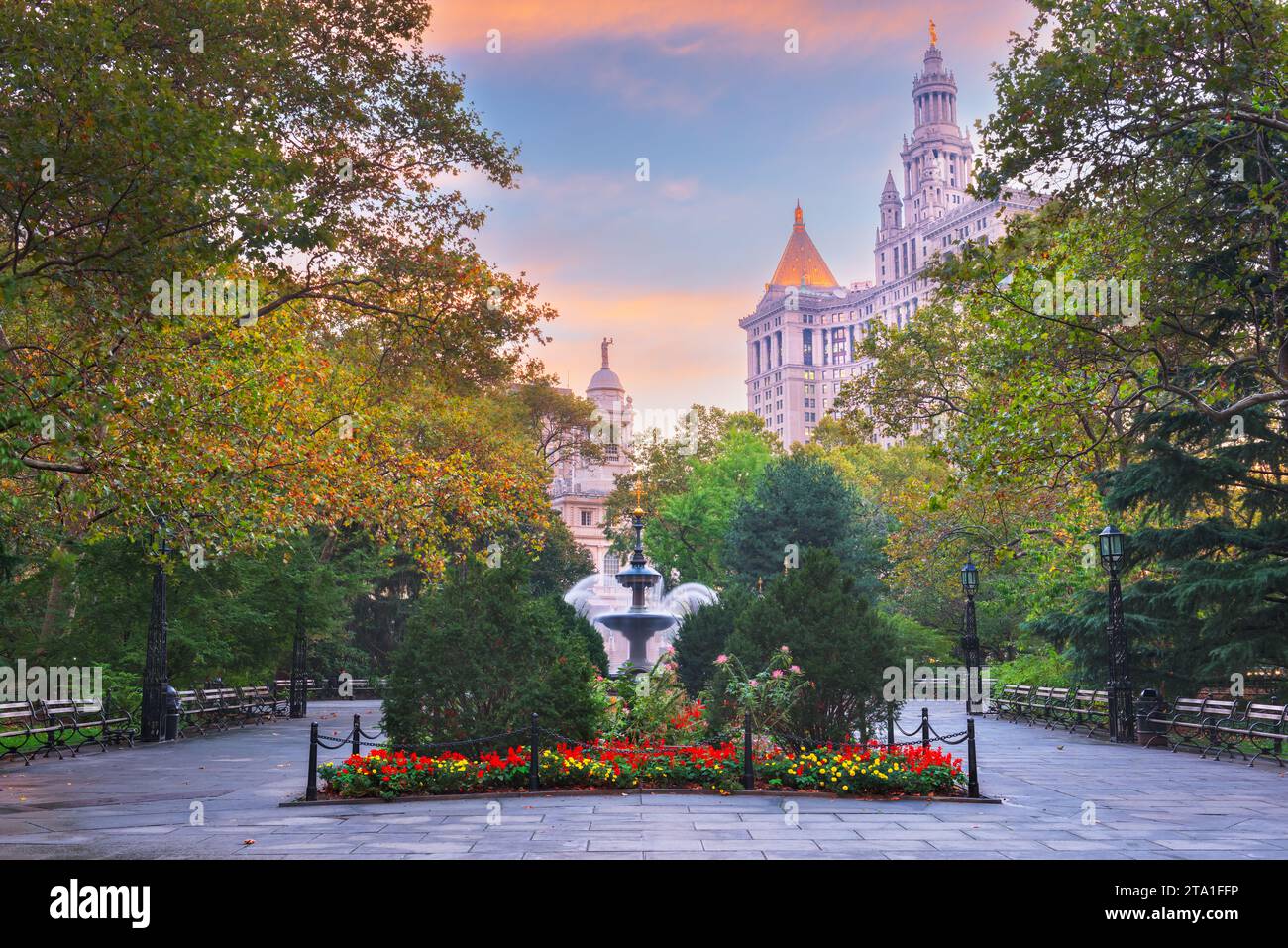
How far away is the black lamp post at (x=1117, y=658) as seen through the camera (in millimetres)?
21953

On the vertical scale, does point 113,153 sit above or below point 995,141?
below

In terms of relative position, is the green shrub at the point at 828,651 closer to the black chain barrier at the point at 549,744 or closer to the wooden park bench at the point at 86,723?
the black chain barrier at the point at 549,744

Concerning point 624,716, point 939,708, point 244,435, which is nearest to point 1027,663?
point 939,708

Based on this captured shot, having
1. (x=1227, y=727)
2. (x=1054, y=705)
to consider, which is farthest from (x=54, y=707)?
(x=1054, y=705)

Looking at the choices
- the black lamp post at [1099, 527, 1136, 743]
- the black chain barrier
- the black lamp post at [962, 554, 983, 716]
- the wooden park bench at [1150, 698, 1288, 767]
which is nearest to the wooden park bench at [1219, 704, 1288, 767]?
the wooden park bench at [1150, 698, 1288, 767]

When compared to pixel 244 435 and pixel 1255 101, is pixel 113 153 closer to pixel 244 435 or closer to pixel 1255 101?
pixel 244 435

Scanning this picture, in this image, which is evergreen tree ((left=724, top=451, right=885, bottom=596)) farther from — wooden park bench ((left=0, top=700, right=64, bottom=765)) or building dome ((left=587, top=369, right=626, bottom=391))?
building dome ((left=587, top=369, right=626, bottom=391))

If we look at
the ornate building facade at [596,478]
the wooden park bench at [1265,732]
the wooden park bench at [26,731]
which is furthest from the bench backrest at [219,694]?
the ornate building facade at [596,478]

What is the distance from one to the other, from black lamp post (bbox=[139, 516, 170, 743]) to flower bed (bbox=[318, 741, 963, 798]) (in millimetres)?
9764

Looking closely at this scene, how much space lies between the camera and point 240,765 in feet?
57.6

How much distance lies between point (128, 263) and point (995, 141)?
40.2 ft

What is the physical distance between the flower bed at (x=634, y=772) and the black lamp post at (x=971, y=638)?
13865mm

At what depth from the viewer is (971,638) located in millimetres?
31406

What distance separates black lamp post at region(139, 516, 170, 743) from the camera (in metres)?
21.8
